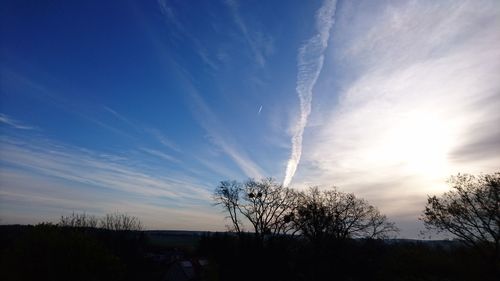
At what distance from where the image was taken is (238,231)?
1933 inches

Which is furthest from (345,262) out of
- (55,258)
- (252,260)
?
(55,258)

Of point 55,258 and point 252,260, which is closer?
point 55,258

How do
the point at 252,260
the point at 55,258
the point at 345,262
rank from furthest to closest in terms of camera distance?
the point at 345,262 → the point at 252,260 → the point at 55,258

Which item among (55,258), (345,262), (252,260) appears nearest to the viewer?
(55,258)

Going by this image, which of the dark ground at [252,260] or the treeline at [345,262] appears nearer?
the dark ground at [252,260]

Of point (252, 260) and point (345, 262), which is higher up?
point (345, 262)

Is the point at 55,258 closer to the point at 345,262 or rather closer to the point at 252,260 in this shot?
the point at 252,260

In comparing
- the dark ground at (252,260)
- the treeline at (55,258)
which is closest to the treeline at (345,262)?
the dark ground at (252,260)

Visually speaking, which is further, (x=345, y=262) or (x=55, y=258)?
(x=345, y=262)

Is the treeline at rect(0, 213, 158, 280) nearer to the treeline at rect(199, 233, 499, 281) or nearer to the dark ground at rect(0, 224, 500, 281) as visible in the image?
the dark ground at rect(0, 224, 500, 281)

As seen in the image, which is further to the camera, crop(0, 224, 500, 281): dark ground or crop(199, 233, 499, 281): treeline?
crop(199, 233, 499, 281): treeline

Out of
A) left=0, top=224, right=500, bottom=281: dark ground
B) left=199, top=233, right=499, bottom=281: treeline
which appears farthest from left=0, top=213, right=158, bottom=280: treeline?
left=199, top=233, right=499, bottom=281: treeline

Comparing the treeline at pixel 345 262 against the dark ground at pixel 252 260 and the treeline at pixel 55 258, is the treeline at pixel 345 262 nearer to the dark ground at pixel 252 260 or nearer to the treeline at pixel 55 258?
the dark ground at pixel 252 260

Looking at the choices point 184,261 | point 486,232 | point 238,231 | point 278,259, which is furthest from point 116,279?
point 486,232
